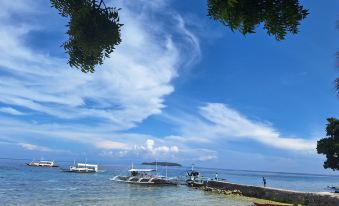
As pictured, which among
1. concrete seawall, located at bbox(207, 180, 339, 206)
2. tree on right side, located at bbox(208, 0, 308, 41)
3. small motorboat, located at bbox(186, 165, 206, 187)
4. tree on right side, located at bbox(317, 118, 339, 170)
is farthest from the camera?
small motorboat, located at bbox(186, 165, 206, 187)

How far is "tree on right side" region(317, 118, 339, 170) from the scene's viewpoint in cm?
4709

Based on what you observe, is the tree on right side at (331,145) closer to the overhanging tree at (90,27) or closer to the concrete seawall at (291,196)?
the concrete seawall at (291,196)

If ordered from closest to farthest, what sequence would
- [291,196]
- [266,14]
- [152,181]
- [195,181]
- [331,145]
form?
[266,14] → [291,196] → [331,145] → [152,181] → [195,181]

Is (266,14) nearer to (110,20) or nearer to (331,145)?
(110,20)

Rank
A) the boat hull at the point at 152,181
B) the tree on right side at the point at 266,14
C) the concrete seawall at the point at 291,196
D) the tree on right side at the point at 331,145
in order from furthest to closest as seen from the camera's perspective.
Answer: the boat hull at the point at 152,181 < the tree on right side at the point at 331,145 < the concrete seawall at the point at 291,196 < the tree on right side at the point at 266,14

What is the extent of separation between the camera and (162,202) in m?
43.8

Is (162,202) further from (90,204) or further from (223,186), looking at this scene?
(223,186)

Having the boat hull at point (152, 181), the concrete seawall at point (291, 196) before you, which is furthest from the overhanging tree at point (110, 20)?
the boat hull at point (152, 181)

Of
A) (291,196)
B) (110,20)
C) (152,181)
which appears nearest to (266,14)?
(110,20)

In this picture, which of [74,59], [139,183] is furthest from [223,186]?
[74,59]

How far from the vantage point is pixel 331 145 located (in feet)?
155

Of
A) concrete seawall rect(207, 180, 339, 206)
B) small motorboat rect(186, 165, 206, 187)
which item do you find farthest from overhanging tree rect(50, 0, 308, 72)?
small motorboat rect(186, 165, 206, 187)

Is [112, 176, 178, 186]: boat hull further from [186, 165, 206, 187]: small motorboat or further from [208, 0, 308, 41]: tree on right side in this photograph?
[208, 0, 308, 41]: tree on right side

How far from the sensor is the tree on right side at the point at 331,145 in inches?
1854
